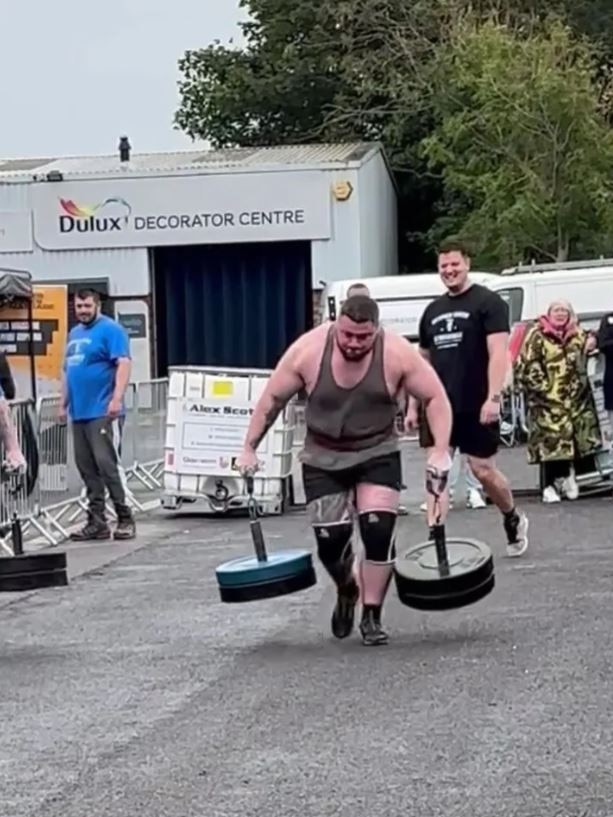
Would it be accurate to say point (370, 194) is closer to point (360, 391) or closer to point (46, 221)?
point (46, 221)

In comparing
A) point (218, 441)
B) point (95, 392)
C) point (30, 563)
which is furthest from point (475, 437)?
point (218, 441)

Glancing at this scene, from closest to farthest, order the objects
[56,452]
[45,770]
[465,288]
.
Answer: [45,770]
[465,288]
[56,452]

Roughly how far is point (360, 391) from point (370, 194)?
26.7 metres

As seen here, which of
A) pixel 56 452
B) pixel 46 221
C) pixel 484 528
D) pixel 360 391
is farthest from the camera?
pixel 46 221

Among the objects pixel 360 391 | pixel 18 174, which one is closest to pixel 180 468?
pixel 360 391

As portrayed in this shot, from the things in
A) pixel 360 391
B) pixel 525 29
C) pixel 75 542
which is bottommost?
pixel 75 542

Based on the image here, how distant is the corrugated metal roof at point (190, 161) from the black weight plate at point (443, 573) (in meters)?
24.7

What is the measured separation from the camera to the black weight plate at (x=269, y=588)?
26.2 ft

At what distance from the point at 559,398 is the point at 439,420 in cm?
664

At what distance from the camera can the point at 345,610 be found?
8258mm

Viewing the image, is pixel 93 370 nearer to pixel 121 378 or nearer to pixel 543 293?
pixel 121 378

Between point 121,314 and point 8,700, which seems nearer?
point 8,700

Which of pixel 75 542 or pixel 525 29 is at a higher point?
pixel 525 29

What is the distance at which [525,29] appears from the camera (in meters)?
35.7
